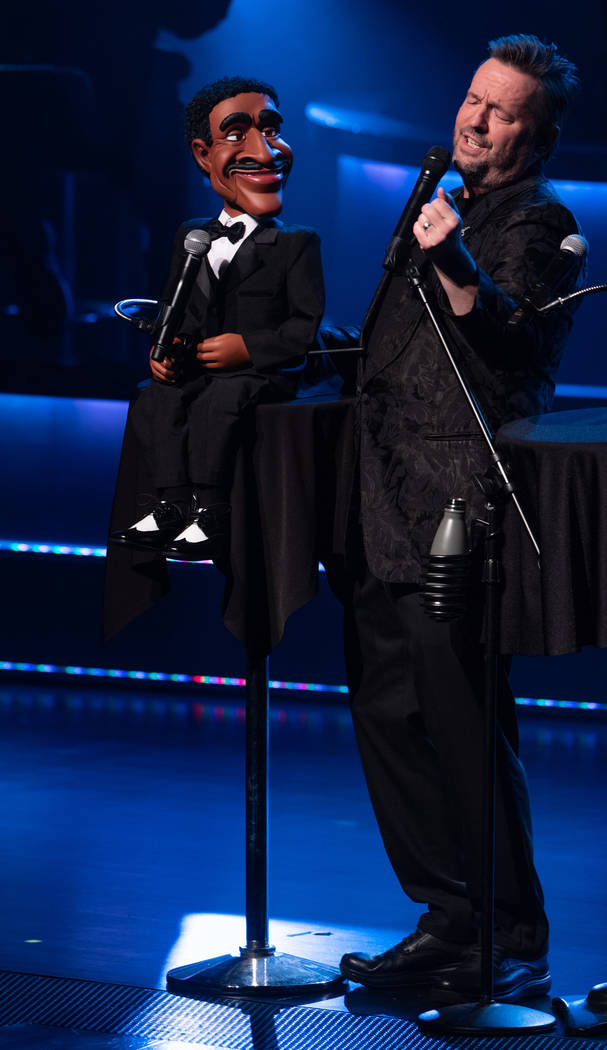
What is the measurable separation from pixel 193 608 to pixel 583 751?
1455 mm

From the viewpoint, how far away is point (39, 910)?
3.35 m

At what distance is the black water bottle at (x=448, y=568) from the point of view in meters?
2.51

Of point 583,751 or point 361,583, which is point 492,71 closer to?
point 361,583

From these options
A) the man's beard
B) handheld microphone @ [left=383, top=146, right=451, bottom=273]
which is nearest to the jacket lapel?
the man's beard

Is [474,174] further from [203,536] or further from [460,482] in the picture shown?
[203,536]

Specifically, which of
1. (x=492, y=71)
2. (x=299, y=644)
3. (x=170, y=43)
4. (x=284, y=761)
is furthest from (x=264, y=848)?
(x=170, y=43)

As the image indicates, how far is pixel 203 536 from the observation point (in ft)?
9.02

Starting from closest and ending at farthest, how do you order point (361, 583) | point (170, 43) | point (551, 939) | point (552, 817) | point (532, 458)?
point (532, 458), point (361, 583), point (551, 939), point (552, 817), point (170, 43)

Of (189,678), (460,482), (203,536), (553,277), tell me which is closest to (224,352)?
(203,536)

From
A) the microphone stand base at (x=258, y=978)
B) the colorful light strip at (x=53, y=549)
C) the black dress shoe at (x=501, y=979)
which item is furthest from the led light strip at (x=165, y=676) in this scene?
the black dress shoe at (x=501, y=979)

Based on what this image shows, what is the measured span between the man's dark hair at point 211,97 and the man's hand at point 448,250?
687mm

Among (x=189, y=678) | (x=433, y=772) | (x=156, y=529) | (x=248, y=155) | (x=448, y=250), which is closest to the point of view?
(x=448, y=250)

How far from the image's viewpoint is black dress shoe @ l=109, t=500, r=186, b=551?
2.77 m

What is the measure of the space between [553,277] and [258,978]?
4.23 feet
